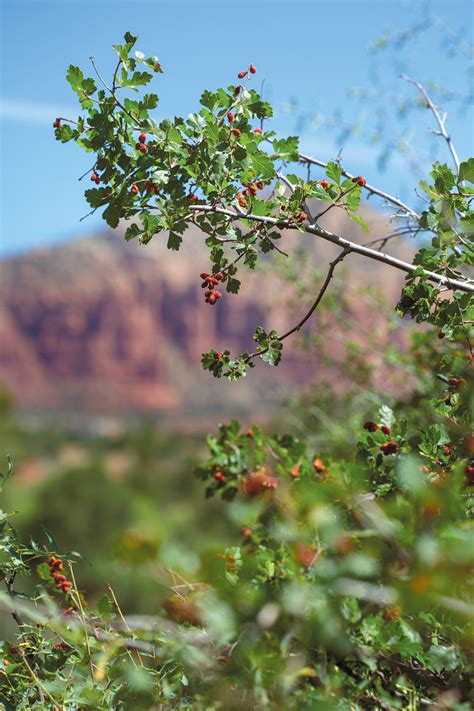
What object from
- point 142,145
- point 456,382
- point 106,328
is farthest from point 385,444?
point 106,328

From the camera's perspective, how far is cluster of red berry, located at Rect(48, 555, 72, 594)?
88.3 inches

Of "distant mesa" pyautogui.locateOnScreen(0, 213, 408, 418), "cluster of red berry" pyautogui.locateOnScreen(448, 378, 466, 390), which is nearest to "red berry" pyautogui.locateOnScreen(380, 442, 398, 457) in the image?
"cluster of red berry" pyautogui.locateOnScreen(448, 378, 466, 390)

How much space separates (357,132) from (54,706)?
4633 millimetres

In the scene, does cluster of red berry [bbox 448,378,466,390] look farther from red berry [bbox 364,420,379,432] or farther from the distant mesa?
the distant mesa

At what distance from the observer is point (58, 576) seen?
2.25 meters

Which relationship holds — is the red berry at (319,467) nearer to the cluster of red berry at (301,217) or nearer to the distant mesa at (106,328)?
the cluster of red berry at (301,217)

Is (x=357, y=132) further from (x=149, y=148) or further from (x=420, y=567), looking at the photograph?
(x=420, y=567)

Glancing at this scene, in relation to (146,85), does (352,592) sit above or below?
below

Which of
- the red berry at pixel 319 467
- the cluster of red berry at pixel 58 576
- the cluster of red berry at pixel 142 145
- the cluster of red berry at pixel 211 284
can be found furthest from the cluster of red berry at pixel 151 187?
the red berry at pixel 319 467

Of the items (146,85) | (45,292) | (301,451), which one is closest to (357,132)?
(301,451)

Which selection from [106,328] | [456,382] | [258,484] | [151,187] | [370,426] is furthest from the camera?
[106,328]

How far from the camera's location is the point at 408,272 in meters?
2.27

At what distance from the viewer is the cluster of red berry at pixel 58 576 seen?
2242 mm

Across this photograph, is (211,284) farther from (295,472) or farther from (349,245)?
(295,472)
